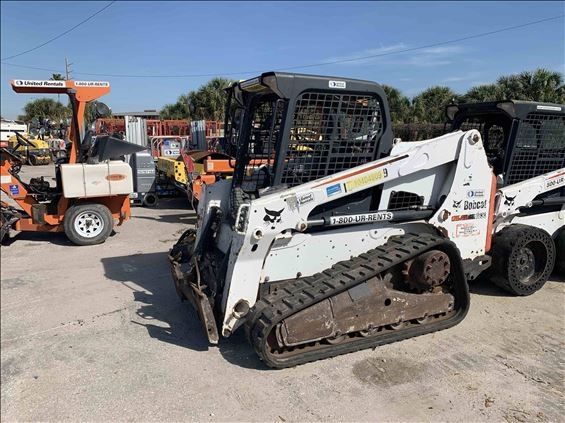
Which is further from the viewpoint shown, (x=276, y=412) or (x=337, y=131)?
(x=337, y=131)

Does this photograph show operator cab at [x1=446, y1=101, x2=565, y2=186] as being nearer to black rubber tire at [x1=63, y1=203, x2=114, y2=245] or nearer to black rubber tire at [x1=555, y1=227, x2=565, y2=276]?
black rubber tire at [x1=555, y1=227, x2=565, y2=276]

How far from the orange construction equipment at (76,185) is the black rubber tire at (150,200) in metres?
3.81

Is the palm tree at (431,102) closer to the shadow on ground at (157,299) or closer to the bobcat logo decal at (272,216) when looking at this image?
the shadow on ground at (157,299)

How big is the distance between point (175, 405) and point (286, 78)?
8.74 feet

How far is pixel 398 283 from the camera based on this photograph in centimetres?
440

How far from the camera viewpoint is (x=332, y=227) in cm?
421

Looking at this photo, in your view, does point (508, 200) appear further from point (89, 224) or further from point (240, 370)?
A: point (89, 224)

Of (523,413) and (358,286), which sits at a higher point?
(358,286)

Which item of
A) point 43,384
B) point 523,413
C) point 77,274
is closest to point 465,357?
point 523,413

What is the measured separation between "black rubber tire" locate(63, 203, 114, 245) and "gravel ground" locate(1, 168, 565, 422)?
245cm

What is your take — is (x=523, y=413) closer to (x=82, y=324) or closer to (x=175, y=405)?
(x=175, y=405)

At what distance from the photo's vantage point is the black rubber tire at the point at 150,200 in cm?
1189

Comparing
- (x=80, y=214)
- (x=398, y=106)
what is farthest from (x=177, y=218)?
(x=398, y=106)

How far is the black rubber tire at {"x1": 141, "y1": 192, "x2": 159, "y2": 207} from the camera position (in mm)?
11891
